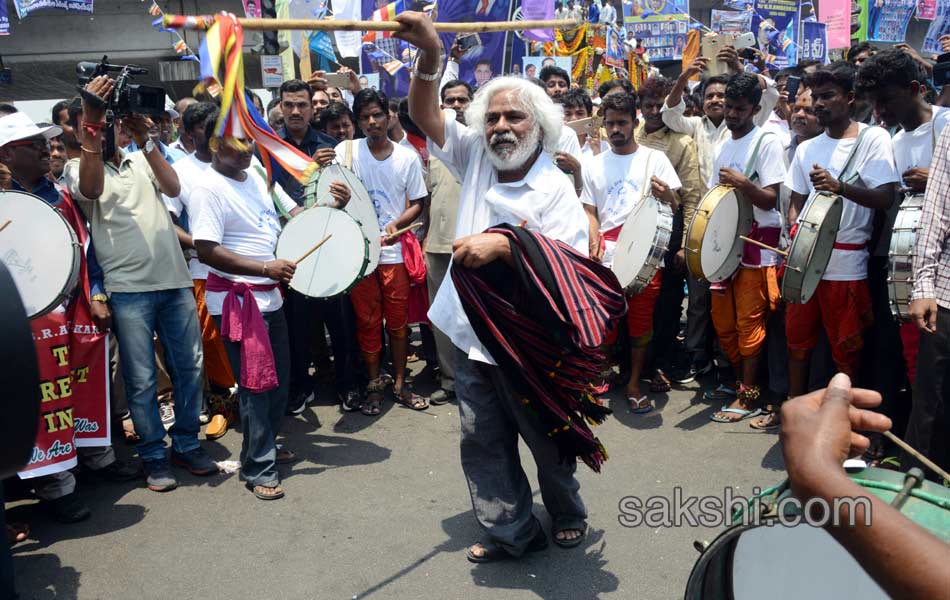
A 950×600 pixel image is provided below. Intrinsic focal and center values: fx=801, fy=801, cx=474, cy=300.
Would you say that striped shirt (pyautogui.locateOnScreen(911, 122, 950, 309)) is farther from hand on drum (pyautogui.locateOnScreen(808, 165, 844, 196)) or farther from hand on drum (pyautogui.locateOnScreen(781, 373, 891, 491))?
hand on drum (pyautogui.locateOnScreen(781, 373, 891, 491))

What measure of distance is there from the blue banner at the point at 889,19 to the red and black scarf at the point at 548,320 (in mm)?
17031

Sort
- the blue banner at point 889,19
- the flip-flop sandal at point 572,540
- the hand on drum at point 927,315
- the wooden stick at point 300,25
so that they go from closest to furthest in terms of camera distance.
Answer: the wooden stick at point 300,25, the hand on drum at point 927,315, the flip-flop sandal at point 572,540, the blue banner at point 889,19

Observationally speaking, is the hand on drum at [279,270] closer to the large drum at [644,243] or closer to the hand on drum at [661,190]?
the large drum at [644,243]

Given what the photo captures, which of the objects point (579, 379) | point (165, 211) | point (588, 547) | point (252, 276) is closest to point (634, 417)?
point (588, 547)

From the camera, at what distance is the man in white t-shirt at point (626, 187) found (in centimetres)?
561

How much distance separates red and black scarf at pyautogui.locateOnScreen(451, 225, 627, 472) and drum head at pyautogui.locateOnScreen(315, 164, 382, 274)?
200cm

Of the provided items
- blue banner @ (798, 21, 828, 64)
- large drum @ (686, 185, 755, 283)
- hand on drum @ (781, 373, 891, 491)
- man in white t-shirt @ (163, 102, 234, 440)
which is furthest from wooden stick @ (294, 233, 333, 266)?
blue banner @ (798, 21, 828, 64)

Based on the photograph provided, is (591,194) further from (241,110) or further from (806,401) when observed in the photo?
(806,401)

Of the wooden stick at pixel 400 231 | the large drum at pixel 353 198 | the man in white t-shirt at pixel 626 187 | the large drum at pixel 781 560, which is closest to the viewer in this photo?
the large drum at pixel 781 560

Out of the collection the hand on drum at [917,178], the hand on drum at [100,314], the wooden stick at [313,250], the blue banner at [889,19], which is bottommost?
the hand on drum at [100,314]

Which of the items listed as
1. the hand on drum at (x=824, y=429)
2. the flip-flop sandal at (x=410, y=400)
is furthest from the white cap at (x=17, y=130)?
the hand on drum at (x=824, y=429)

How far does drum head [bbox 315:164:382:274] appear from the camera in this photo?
5.32 metres

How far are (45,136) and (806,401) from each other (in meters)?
4.21

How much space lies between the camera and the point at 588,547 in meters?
3.83
